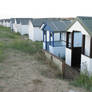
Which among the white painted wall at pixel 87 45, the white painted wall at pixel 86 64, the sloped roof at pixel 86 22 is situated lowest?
the white painted wall at pixel 86 64

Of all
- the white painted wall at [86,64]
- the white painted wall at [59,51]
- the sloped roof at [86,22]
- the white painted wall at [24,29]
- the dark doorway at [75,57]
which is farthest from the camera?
the white painted wall at [24,29]

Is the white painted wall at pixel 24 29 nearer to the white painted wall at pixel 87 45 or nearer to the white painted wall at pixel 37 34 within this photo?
the white painted wall at pixel 37 34

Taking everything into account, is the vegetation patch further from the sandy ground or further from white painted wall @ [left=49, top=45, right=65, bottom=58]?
white painted wall @ [left=49, top=45, right=65, bottom=58]

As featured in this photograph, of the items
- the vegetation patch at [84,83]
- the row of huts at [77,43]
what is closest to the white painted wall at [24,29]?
the row of huts at [77,43]

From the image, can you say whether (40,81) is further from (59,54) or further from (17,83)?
(59,54)

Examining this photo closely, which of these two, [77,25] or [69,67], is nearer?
[77,25]

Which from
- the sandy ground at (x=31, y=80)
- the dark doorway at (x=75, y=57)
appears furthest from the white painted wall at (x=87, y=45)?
the sandy ground at (x=31, y=80)

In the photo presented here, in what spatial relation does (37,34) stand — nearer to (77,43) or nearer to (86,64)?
(77,43)

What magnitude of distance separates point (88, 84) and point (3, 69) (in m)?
5.33

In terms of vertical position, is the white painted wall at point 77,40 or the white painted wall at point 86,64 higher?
the white painted wall at point 77,40

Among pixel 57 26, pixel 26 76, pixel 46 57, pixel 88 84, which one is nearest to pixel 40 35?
pixel 57 26

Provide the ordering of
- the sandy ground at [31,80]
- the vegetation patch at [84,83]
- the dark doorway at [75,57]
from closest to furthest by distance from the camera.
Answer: the sandy ground at [31,80], the vegetation patch at [84,83], the dark doorway at [75,57]

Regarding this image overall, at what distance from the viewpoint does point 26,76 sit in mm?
8734

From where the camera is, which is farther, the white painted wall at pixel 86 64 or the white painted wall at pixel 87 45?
the white painted wall at pixel 87 45
